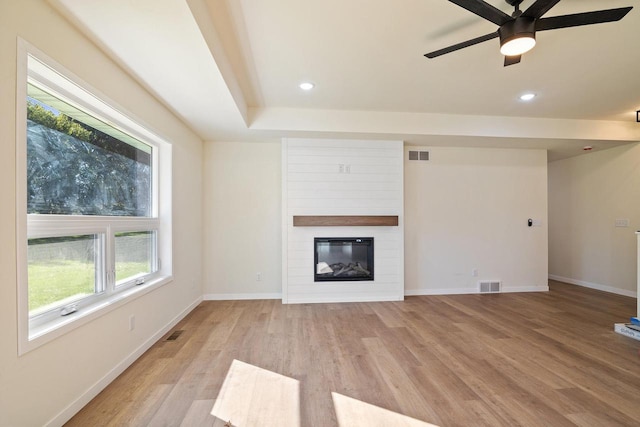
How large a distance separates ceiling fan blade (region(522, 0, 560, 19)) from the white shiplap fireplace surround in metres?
2.61

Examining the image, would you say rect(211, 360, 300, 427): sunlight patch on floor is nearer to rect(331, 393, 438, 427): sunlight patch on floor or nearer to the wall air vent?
rect(331, 393, 438, 427): sunlight patch on floor

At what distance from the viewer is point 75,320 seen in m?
1.77

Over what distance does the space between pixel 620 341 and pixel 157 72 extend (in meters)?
4.93

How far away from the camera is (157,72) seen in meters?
2.29

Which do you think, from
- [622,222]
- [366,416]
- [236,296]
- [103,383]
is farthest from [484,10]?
[622,222]

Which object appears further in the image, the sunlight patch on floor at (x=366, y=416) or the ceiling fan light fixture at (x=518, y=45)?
the ceiling fan light fixture at (x=518, y=45)

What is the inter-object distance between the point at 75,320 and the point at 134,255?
3.31 feet

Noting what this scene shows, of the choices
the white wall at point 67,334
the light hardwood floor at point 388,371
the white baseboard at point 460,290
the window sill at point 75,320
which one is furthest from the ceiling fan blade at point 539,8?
the white baseboard at point 460,290

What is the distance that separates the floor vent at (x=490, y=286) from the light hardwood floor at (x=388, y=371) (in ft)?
3.26

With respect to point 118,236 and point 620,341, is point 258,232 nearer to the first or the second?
point 118,236

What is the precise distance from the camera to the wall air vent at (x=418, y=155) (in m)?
4.63

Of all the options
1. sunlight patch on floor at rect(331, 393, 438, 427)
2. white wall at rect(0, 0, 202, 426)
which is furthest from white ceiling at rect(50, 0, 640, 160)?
sunlight patch on floor at rect(331, 393, 438, 427)

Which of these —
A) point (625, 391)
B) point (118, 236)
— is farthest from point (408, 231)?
point (118, 236)

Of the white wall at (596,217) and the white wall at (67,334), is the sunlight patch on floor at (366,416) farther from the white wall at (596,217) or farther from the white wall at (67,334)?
the white wall at (596,217)
